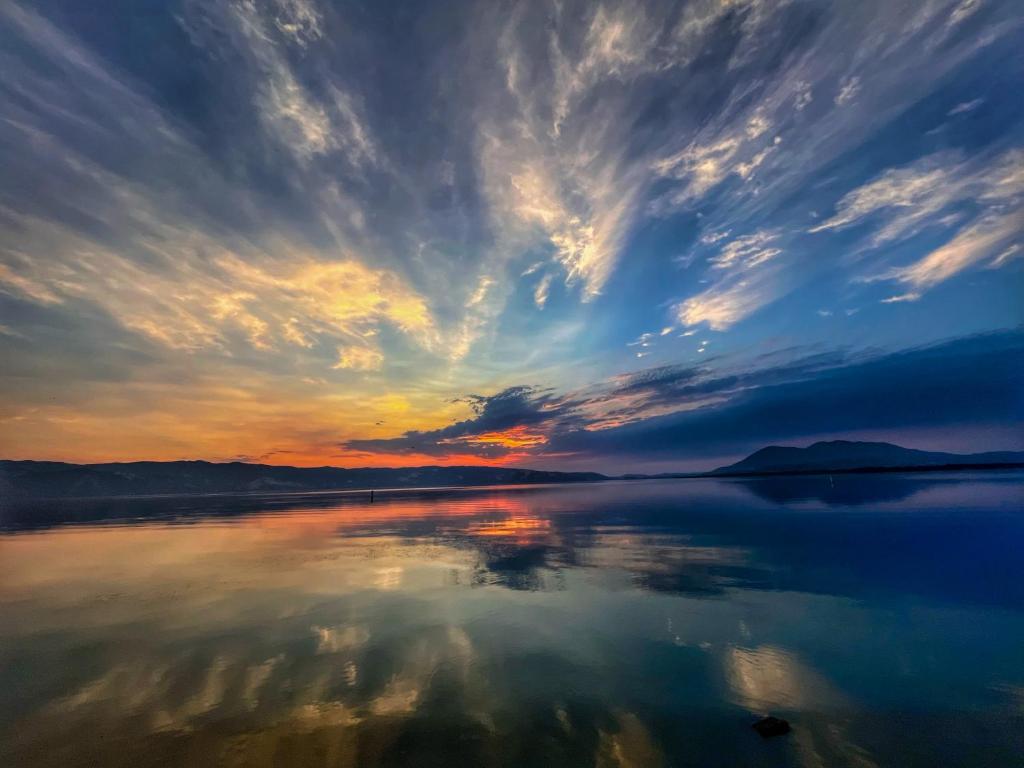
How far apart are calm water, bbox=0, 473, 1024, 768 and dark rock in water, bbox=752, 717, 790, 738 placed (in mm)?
213

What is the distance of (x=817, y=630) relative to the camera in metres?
14.7

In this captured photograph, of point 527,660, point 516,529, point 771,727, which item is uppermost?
point 516,529

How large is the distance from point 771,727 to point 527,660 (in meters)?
6.45

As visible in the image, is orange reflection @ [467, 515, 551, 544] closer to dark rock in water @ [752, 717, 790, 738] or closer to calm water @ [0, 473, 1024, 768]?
calm water @ [0, 473, 1024, 768]

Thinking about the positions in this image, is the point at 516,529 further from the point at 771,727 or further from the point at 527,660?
the point at 771,727

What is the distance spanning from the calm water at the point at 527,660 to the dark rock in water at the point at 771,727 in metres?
0.21

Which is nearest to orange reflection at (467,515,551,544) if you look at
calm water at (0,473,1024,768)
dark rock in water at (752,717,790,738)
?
calm water at (0,473,1024,768)

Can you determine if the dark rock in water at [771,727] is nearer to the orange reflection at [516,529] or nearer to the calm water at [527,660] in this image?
the calm water at [527,660]

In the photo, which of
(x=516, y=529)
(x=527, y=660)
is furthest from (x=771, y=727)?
(x=516, y=529)

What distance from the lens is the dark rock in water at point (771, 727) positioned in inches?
350

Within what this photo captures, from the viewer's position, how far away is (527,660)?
13.0 metres

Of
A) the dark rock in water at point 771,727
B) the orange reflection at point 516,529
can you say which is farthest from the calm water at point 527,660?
the orange reflection at point 516,529

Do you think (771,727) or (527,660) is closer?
(771,727)

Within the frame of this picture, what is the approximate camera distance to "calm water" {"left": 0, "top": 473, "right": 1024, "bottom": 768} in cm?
890
